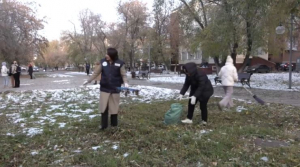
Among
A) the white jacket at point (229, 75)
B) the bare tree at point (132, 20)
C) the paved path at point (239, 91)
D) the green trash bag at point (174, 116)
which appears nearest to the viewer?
the green trash bag at point (174, 116)

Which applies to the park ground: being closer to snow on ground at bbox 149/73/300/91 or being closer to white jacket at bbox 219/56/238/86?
white jacket at bbox 219/56/238/86

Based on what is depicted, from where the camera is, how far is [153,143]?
15.5 ft

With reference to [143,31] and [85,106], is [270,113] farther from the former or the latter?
[143,31]

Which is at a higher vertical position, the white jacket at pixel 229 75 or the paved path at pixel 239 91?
the white jacket at pixel 229 75

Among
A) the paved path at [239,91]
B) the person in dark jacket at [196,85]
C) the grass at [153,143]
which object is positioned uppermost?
the person in dark jacket at [196,85]

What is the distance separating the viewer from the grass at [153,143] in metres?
3.98

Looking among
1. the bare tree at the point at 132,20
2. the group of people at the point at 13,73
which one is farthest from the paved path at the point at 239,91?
the bare tree at the point at 132,20

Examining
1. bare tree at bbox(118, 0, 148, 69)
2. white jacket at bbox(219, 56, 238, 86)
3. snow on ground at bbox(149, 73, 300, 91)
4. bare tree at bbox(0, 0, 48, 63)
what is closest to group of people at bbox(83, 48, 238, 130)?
white jacket at bbox(219, 56, 238, 86)

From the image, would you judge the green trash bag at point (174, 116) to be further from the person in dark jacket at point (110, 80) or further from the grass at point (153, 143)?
the person in dark jacket at point (110, 80)

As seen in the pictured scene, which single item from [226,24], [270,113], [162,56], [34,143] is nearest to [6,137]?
[34,143]

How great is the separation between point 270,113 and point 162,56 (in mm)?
34925

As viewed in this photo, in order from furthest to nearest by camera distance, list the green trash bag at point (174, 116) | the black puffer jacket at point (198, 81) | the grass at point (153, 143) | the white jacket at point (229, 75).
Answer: the white jacket at point (229, 75) → the green trash bag at point (174, 116) → the black puffer jacket at point (198, 81) → the grass at point (153, 143)

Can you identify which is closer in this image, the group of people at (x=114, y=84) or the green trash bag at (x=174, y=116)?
the group of people at (x=114, y=84)

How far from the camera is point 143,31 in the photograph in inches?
1722
